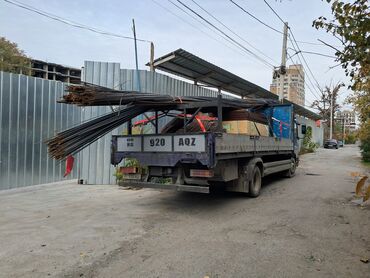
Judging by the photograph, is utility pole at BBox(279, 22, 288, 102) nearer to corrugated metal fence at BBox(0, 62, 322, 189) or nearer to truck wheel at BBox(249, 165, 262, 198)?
corrugated metal fence at BBox(0, 62, 322, 189)

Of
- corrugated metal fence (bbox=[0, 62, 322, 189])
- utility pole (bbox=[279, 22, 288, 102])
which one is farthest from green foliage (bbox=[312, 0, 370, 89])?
utility pole (bbox=[279, 22, 288, 102])

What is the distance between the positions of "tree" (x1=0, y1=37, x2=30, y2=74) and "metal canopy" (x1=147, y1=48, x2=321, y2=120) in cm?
2807

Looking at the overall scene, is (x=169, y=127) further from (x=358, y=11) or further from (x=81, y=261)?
(x=358, y=11)

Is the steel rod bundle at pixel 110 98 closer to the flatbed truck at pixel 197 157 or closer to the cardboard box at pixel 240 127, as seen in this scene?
the flatbed truck at pixel 197 157

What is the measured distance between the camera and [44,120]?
9945mm

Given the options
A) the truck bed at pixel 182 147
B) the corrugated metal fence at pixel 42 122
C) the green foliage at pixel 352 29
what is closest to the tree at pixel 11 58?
the corrugated metal fence at pixel 42 122

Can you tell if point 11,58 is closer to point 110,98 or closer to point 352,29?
point 110,98

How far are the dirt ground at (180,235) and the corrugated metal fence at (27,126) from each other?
745 mm

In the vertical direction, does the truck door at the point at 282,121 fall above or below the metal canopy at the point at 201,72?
below

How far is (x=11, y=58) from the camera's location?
125 ft

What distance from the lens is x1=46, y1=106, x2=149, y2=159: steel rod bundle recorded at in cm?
619

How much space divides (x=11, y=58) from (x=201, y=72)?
3144 cm

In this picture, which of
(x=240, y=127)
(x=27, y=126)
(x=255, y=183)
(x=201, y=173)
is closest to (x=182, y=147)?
(x=201, y=173)

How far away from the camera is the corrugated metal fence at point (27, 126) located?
29.2ft
